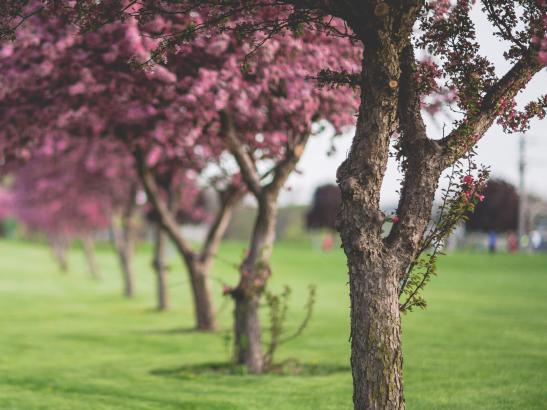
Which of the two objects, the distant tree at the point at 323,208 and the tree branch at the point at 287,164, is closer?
the tree branch at the point at 287,164

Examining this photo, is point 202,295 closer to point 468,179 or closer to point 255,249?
point 255,249

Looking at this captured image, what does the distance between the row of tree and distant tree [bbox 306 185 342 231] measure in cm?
7779

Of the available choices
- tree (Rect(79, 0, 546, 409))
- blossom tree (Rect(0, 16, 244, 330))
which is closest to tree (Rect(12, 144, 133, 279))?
blossom tree (Rect(0, 16, 244, 330))

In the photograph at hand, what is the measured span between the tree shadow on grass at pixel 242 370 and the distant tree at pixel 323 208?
3364 inches

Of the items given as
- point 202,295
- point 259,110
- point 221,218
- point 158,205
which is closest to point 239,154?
point 259,110

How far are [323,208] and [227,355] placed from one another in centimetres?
8815

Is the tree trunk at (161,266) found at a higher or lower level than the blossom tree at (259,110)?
lower

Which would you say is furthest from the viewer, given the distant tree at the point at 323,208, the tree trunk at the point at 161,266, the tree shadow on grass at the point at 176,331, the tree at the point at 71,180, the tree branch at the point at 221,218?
the distant tree at the point at 323,208

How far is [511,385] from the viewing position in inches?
463

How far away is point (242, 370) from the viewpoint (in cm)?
1416

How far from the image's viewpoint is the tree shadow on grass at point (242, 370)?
14305 millimetres

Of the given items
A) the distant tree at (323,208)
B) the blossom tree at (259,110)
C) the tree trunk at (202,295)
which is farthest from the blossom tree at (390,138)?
the distant tree at (323,208)

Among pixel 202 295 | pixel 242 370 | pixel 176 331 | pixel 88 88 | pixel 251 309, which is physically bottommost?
pixel 176 331

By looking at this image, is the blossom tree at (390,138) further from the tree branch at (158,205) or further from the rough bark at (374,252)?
the tree branch at (158,205)
